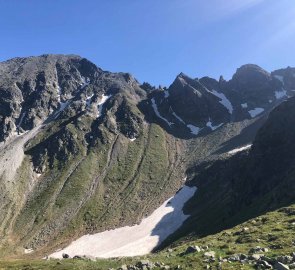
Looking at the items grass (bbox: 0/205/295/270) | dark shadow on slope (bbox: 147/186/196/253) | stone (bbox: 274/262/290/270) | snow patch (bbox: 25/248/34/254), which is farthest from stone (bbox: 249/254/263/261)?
snow patch (bbox: 25/248/34/254)

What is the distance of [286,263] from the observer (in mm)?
24969

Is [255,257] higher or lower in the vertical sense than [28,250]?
lower

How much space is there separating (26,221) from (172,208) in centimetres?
5366

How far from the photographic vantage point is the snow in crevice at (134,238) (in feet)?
389

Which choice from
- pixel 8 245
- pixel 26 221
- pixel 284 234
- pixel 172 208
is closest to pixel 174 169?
pixel 172 208

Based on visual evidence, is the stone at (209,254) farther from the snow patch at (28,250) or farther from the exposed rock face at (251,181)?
the snow patch at (28,250)

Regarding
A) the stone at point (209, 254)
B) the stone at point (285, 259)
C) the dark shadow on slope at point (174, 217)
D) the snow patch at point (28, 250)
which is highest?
the snow patch at point (28, 250)

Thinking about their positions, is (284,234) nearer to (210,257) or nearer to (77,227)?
(210,257)

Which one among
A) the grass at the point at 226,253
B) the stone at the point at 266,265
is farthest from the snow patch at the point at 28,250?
the stone at the point at 266,265

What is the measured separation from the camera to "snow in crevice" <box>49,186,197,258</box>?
389 ft

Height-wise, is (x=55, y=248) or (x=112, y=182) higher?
(x=112, y=182)

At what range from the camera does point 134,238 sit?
5049 inches

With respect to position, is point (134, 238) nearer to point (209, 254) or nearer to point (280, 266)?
point (209, 254)

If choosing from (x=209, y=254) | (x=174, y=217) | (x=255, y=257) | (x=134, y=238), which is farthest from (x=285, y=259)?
(x=174, y=217)
